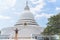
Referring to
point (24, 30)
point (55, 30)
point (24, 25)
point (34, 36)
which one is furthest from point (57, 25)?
point (24, 25)

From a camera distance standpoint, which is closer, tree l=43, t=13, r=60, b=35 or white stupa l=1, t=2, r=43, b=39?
tree l=43, t=13, r=60, b=35

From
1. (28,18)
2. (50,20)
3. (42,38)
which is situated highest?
(28,18)

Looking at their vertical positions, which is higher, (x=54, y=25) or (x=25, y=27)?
(x=25, y=27)

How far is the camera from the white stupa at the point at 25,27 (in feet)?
90.0

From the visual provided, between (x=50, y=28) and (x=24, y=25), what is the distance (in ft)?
36.4

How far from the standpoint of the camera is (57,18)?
19125 millimetres

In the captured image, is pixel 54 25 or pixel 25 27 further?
pixel 25 27

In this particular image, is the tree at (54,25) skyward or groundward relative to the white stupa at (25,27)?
groundward

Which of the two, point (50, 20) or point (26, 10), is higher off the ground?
point (26, 10)

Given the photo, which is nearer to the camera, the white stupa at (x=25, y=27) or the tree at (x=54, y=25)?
the tree at (x=54, y=25)

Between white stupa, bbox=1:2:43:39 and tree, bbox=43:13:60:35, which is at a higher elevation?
white stupa, bbox=1:2:43:39

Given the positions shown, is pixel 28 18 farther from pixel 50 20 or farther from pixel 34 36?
pixel 50 20

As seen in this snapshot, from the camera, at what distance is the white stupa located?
90.0 feet

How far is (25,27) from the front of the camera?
2842 cm
